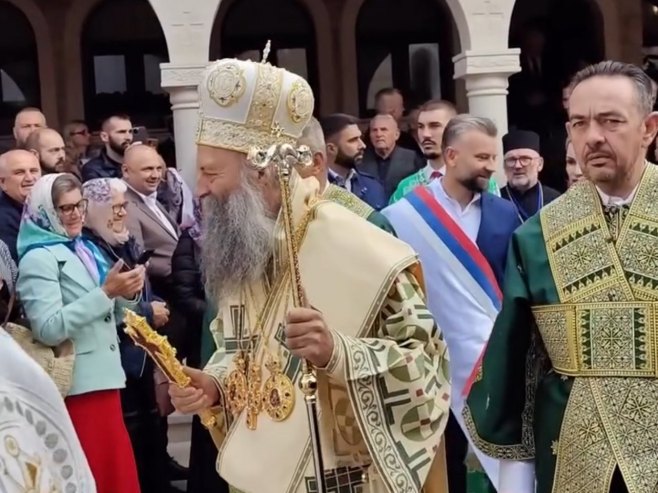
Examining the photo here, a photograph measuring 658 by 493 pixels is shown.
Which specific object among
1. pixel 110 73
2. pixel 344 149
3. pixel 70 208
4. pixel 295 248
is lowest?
pixel 295 248

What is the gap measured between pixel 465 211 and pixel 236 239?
2.50 metres

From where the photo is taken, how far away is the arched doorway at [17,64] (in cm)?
1319

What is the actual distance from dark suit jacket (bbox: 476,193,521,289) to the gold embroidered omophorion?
100 inches

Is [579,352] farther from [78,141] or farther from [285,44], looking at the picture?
[285,44]

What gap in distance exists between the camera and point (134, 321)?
3293 mm

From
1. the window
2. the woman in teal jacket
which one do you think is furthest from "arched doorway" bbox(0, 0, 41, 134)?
the woman in teal jacket

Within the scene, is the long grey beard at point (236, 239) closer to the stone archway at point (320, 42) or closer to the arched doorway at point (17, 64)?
the stone archway at point (320, 42)

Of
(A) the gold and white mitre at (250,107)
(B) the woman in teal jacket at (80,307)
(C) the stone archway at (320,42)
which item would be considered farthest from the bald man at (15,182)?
(C) the stone archway at (320,42)

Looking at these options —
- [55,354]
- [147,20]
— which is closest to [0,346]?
[55,354]

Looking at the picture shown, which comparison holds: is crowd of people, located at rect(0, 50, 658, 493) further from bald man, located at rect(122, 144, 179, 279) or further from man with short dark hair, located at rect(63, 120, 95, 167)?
man with short dark hair, located at rect(63, 120, 95, 167)

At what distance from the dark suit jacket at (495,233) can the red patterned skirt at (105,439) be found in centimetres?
175

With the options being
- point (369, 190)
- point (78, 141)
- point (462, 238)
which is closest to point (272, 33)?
point (78, 141)

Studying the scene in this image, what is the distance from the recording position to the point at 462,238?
557 centimetres

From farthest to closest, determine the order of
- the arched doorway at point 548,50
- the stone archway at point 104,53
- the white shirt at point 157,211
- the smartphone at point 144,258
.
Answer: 1. the stone archway at point 104,53
2. the arched doorway at point 548,50
3. the white shirt at point 157,211
4. the smartphone at point 144,258
